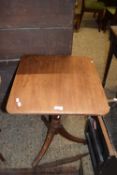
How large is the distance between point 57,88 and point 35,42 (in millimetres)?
463

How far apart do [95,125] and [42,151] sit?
460 mm

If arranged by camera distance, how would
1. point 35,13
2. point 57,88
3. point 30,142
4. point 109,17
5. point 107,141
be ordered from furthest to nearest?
point 109,17, point 30,142, point 35,13, point 57,88, point 107,141

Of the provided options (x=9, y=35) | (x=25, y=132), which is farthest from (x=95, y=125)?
(x=9, y=35)

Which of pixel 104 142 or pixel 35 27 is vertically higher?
pixel 35 27

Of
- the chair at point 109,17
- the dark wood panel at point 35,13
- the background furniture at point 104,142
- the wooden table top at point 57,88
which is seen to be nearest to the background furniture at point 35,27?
the dark wood panel at point 35,13

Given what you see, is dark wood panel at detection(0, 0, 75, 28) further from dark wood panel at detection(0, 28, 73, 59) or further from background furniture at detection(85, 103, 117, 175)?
background furniture at detection(85, 103, 117, 175)

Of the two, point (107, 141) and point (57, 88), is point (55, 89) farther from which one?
point (107, 141)

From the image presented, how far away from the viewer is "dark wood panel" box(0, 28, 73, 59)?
1.46 meters

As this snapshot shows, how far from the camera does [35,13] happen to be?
1.38 m

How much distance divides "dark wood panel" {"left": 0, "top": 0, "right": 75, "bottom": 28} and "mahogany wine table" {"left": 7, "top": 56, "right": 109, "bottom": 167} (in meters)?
0.24

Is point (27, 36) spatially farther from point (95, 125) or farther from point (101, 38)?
point (101, 38)

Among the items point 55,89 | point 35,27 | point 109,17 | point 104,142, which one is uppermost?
point 35,27

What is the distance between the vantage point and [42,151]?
1.51m

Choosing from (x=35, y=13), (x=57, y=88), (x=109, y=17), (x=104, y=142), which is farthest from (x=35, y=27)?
(x=109, y=17)
